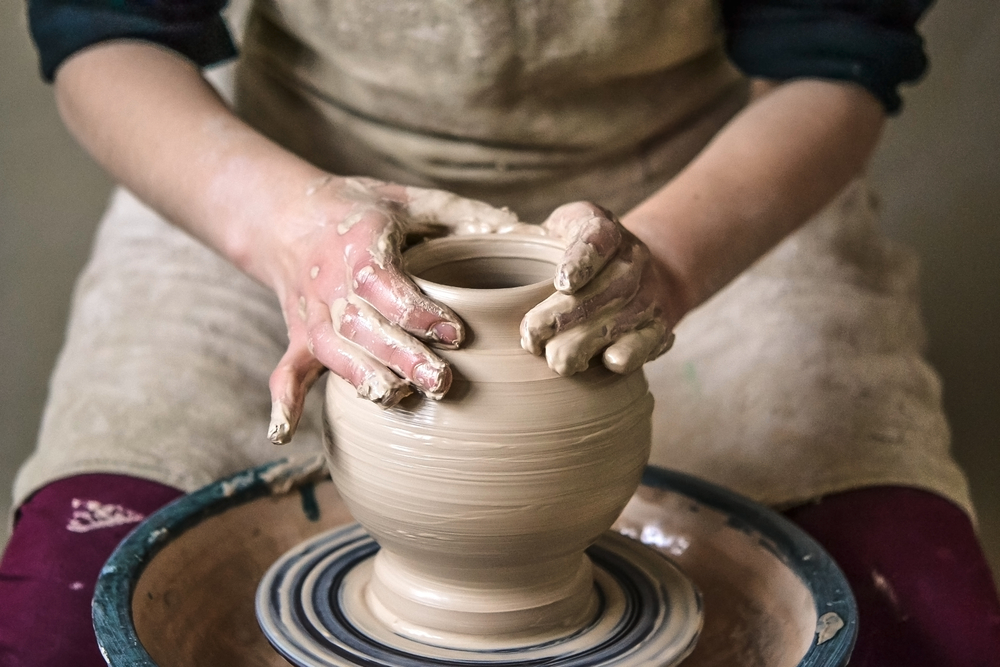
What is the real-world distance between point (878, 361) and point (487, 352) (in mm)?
709

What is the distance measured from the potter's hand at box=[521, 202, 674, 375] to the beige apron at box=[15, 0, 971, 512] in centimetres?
38

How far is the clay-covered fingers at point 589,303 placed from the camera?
0.81 metres

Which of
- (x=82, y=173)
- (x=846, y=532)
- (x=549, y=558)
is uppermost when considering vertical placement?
(x=549, y=558)

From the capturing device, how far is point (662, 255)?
1.07 metres

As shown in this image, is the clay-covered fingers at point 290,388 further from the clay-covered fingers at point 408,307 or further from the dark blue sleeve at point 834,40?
the dark blue sleeve at point 834,40

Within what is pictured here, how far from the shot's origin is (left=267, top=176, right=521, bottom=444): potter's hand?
0.81m

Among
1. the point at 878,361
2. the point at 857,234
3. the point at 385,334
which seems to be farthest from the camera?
the point at 857,234

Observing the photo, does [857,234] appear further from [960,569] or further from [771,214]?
[960,569]

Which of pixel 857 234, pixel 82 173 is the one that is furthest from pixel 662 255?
pixel 82 173

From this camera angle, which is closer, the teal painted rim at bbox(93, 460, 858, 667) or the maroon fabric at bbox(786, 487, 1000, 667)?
the teal painted rim at bbox(93, 460, 858, 667)

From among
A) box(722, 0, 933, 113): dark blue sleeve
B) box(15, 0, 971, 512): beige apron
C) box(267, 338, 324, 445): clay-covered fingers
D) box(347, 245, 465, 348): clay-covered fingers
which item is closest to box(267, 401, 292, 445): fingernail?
box(267, 338, 324, 445): clay-covered fingers

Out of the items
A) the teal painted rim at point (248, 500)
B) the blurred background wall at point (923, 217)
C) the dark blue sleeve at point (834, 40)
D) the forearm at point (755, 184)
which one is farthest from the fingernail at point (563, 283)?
the blurred background wall at point (923, 217)

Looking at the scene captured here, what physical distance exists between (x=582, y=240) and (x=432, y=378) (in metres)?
0.17

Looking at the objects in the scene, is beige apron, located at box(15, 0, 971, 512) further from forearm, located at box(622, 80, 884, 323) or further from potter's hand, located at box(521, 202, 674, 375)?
potter's hand, located at box(521, 202, 674, 375)
